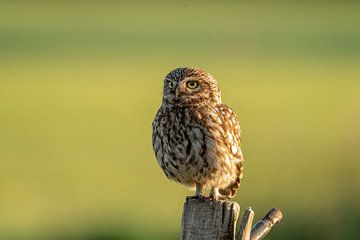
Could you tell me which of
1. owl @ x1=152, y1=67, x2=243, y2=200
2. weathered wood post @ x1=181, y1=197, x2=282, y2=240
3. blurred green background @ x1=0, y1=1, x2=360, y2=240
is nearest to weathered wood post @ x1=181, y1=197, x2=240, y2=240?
weathered wood post @ x1=181, y1=197, x2=282, y2=240

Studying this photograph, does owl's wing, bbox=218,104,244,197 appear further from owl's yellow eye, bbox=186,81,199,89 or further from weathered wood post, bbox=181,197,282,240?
weathered wood post, bbox=181,197,282,240

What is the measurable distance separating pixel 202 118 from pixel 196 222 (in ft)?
4.73

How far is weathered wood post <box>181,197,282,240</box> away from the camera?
3801 millimetres

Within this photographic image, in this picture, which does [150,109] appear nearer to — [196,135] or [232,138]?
[232,138]

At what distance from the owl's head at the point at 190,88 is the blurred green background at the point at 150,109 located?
2593 mm

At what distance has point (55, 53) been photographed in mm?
29797

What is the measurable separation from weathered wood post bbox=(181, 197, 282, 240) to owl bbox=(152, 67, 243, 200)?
1237 mm

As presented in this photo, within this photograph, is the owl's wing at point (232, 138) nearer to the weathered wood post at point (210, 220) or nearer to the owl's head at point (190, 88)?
the owl's head at point (190, 88)

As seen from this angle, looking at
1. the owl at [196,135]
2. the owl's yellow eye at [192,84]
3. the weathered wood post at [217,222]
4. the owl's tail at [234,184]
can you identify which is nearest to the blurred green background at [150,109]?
the owl's tail at [234,184]

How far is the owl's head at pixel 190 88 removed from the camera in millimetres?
5316

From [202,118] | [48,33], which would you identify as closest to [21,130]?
[202,118]

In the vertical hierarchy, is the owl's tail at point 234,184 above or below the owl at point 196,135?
below

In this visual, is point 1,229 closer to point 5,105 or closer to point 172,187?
point 172,187

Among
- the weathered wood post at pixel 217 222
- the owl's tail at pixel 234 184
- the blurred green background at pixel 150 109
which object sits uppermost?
the blurred green background at pixel 150 109
